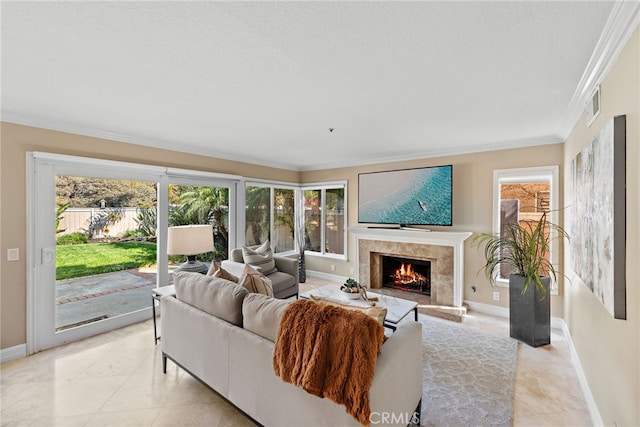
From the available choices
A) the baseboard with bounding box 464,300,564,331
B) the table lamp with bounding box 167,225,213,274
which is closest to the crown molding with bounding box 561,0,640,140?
the baseboard with bounding box 464,300,564,331

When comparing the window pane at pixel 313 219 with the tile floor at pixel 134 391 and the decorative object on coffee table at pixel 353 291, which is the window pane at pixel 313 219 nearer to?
the decorative object on coffee table at pixel 353 291

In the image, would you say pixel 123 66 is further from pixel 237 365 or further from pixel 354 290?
pixel 354 290

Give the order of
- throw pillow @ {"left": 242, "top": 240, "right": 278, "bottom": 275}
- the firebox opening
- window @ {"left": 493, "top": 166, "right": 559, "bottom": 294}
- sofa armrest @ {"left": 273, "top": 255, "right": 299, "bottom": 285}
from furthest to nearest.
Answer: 1. the firebox opening
2. sofa armrest @ {"left": 273, "top": 255, "right": 299, "bottom": 285}
3. throw pillow @ {"left": 242, "top": 240, "right": 278, "bottom": 275}
4. window @ {"left": 493, "top": 166, "right": 559, "bottom": 294}

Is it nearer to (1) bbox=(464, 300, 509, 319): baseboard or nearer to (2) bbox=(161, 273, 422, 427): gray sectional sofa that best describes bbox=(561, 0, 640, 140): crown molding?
(2) bbox=(161, 273, 422, 427): gray sectional sofa

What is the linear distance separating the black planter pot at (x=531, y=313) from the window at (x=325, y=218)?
296cm

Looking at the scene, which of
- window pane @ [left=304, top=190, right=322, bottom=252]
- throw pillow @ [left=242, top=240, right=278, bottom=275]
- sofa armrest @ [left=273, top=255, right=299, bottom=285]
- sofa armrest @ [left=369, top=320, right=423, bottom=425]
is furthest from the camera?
window pane @ [left=304, top=190, right=322, bottom=252]

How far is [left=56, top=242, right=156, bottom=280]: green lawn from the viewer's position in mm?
3009

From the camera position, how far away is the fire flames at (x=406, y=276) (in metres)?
4.61

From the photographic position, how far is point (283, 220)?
19.0 ft

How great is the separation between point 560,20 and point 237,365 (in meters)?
2.55

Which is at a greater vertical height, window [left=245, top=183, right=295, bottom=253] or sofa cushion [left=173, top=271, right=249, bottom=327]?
window [left=245, top=183, right=295, bottom=253]

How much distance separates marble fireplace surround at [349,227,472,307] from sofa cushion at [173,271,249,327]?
122 inches

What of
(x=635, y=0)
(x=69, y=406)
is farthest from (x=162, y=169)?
(x=635, y=0)

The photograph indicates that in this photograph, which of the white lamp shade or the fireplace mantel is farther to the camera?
the fireplace mantel
